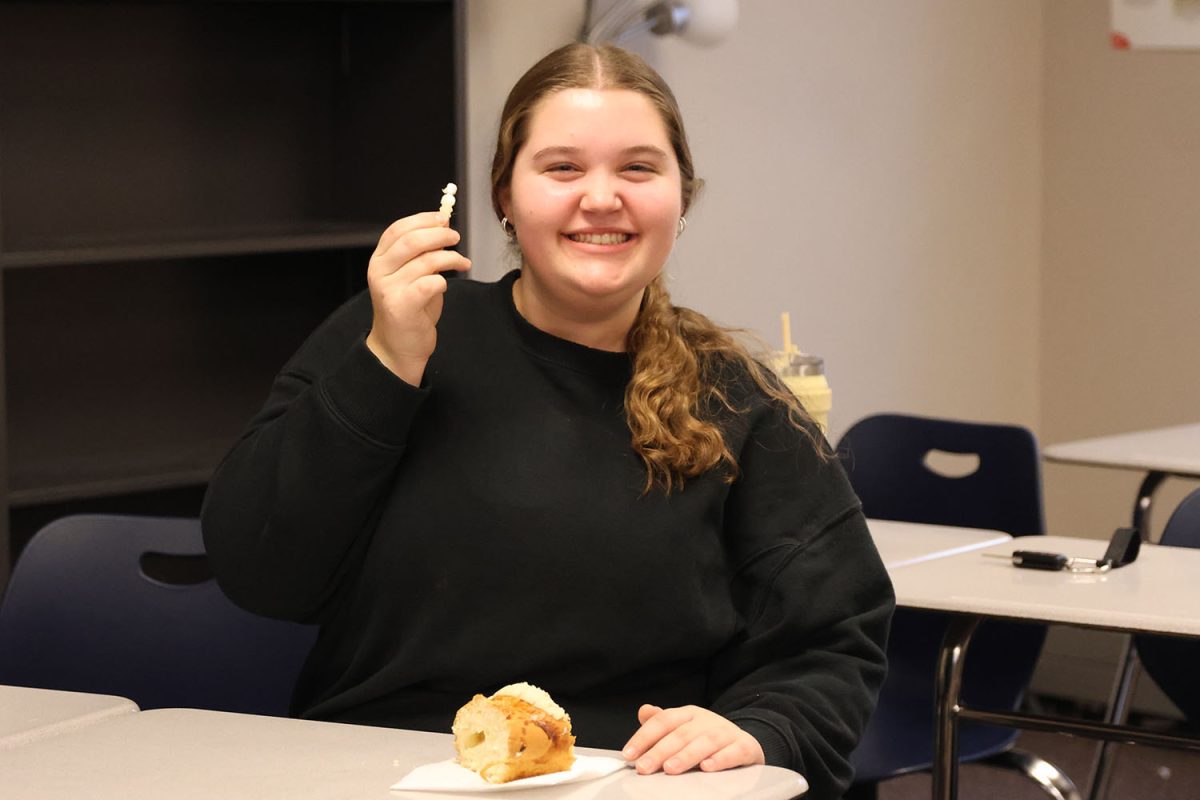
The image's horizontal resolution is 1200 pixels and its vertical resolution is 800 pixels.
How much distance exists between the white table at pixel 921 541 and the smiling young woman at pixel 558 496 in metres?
0.65

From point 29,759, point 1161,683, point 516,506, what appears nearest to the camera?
point 29,759

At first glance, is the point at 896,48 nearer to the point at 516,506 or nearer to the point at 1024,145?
the point at 1024,145

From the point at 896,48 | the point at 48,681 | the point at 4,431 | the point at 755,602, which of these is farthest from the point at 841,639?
the point at 896,48

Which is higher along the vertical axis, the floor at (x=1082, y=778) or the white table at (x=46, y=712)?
the white table at (x=46, y=712)

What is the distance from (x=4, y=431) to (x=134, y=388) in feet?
2.03

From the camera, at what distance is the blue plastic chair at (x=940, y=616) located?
2533 millimetres

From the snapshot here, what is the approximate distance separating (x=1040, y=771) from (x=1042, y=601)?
1.70 feet

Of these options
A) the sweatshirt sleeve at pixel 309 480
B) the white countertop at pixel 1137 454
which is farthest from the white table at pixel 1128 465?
the sweatshirt sleeve at pixel 309 480

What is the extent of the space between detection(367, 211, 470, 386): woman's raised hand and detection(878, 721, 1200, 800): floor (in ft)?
7.46

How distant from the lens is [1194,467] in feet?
9.82

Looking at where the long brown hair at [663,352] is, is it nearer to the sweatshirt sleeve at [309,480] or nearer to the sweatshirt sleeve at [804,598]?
the sweatshirt sleeve at [804,598]

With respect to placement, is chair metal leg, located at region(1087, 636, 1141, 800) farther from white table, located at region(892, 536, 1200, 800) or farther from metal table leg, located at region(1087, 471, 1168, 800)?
white table, located at region(892, 536, 1200, 800)

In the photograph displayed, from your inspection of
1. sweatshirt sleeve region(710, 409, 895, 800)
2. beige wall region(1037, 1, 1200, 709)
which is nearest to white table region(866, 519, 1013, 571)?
sweatshirt sleeve region(710, 409, 895, 800)

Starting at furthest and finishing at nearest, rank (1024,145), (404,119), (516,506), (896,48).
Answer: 1. (1024,145)
2. (896,48)
3. (404,119)
4. (516,506)
